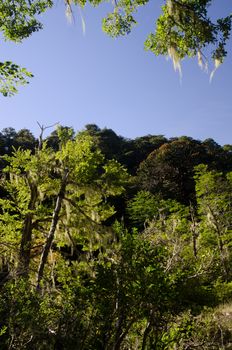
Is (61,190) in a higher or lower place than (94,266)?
higher

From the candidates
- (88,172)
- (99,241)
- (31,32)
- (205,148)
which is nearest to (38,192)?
(88,172)

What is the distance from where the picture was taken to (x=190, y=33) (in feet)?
21.8

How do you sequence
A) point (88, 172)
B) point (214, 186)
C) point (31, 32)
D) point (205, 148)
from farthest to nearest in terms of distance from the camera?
point (205, 148) → point (214, 186) → point (88, 172) → point (31, 32)

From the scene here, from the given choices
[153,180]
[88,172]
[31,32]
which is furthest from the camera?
[153,180]

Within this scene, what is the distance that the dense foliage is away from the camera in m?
5.82

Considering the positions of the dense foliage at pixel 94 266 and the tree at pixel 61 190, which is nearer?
the dense foliage at pixel 94 266

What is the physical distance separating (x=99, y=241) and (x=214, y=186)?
18568 mm

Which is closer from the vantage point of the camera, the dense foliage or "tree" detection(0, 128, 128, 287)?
the dense foliage

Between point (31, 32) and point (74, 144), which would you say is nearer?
point (31, 32)

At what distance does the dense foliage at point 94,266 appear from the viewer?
582cm

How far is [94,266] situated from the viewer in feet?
20.8

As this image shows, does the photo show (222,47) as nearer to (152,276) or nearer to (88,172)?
(152,276)

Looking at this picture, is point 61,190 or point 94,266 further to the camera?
point 61,190

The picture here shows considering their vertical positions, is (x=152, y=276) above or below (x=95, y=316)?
above
